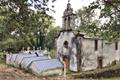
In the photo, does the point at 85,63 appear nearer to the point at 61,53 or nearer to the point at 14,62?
the point at 61,53

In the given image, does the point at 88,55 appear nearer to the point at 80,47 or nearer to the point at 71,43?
the point at 80,47

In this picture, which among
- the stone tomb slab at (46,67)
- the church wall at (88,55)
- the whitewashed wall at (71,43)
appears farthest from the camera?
the church wall at (88,55)

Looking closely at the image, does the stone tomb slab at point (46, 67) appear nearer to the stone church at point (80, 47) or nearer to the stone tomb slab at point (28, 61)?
the stone tomb slab at point (28, 61)

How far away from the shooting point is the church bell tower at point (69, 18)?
4444 cm

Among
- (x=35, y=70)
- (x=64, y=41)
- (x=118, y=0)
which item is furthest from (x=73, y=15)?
(x=118, y=0)

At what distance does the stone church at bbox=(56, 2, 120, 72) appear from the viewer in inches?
1752

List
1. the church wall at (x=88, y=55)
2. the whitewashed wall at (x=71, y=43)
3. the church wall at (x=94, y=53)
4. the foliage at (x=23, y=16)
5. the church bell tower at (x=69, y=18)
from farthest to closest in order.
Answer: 1. the church wall at (x=94, y=53)
2. the church wall at (x=88, y=55)
3. the whitewashed wall at (x=71, y=43)
4. the church bell tower at (x=69, y=18)
5. the foliage at (x=23, y=16)

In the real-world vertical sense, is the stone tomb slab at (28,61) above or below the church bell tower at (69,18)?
below

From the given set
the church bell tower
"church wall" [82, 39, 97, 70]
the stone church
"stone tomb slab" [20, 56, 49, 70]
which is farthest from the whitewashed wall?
"stone tomb slab" [20, 56, 49, 70]

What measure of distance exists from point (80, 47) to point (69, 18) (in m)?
4.62

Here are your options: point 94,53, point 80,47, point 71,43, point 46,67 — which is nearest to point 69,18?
point 71,43

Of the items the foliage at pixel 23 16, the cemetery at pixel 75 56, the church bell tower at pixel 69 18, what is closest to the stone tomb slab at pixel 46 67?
the cemetery at pixel 75 56

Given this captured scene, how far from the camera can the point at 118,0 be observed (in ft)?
78.5

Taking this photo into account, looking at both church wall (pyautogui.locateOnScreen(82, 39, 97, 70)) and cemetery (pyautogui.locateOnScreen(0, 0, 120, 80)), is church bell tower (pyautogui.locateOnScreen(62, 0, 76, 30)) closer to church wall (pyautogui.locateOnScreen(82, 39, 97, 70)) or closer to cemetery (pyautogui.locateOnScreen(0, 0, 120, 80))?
cemetery (pyautogui.locateOnScreen(0, 0, 120, 80))
